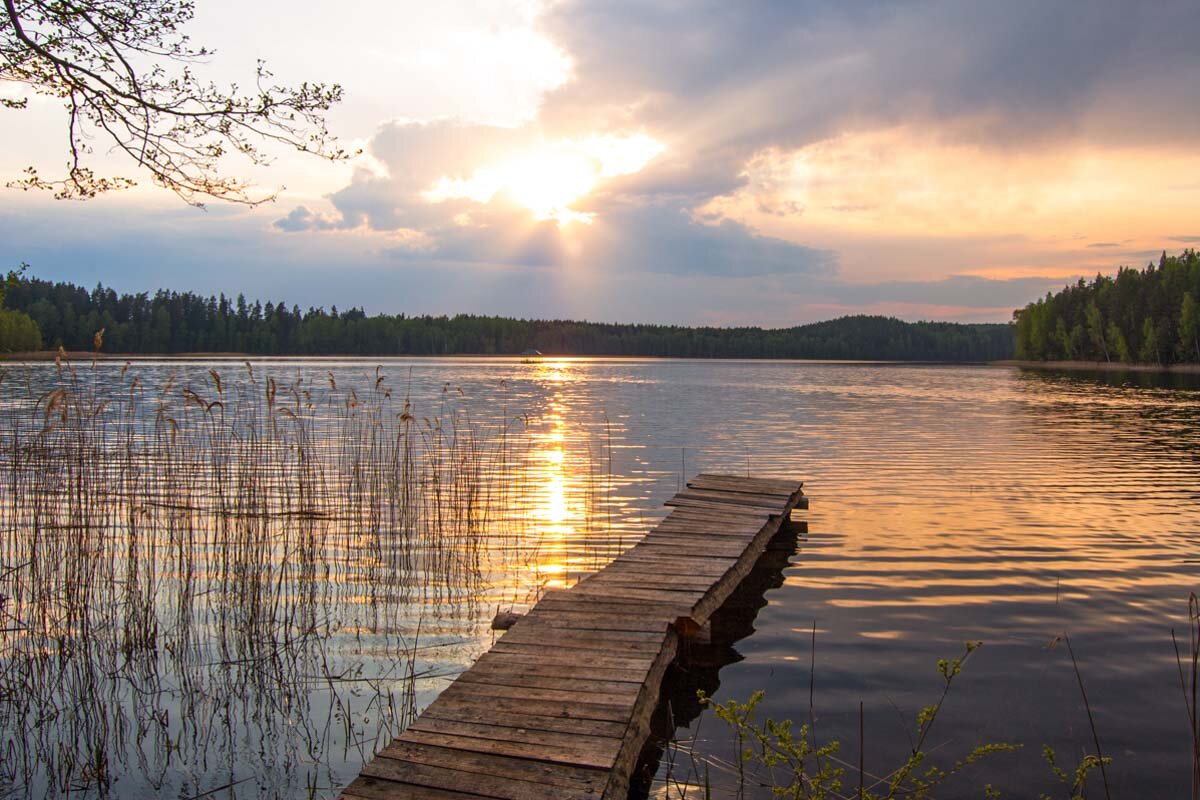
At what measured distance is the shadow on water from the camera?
223 inches

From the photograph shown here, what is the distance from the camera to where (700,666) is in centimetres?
739

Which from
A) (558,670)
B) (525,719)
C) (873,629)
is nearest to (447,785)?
(525,719)

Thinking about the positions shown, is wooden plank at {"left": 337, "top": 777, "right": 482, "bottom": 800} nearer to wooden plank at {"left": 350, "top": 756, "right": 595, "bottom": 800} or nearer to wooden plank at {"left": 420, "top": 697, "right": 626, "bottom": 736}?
wooden plank at {"left": 350, "top": 756, "right": 595, "bottom": 800}

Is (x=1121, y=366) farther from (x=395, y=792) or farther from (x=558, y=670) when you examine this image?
(x=395, y=792)

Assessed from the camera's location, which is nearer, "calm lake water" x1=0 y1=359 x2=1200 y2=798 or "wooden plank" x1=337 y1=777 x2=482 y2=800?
"wooden plank" x1=337 y1=777 x2=482 y2=800

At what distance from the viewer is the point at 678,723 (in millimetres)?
6305

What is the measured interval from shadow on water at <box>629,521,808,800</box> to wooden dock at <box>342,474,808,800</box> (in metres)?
0.29

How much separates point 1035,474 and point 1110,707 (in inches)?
523

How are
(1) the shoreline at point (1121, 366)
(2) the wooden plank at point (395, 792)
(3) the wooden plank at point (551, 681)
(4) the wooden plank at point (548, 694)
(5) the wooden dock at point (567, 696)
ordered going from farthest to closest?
(1) the shoreline at point (1121, 366)
(3) the wooden plank at point (551, 681)
(4) the wooden plank at point (548, 694)
(5) the wooden dock at point (567, 696)
(2) the wooden plank at point (395, 792)

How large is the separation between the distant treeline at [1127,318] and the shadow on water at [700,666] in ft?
318

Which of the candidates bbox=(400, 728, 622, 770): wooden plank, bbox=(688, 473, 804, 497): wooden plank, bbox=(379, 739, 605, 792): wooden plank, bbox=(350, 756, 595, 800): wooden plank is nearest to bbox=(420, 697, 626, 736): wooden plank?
bbox=(400, 728, 622, 770): wooden plank

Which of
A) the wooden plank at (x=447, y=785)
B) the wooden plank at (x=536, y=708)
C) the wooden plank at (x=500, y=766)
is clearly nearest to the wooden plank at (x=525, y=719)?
the wooden plank at (x=536, y=708)

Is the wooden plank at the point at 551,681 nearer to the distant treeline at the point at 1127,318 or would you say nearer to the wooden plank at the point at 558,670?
the wooden plank at the point at 558,670

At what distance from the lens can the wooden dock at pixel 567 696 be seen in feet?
14.1
